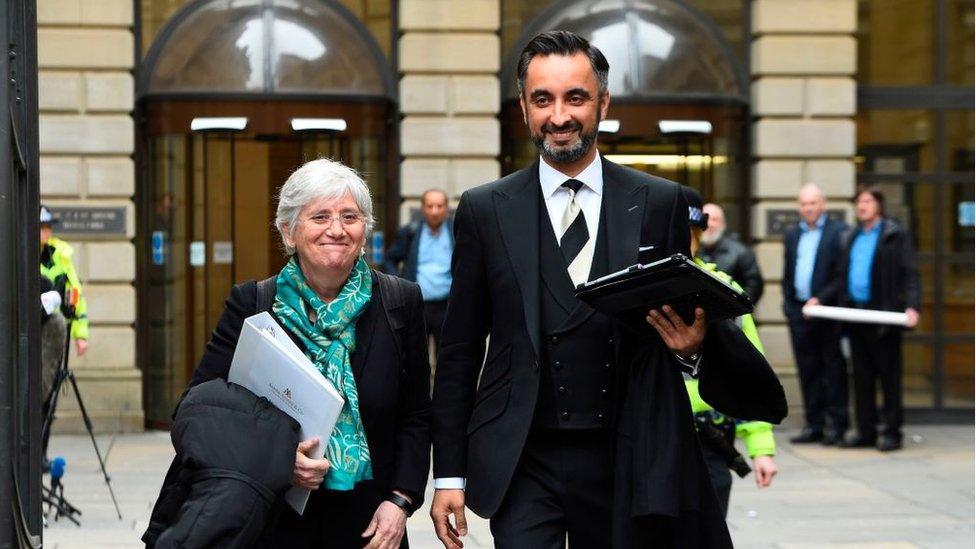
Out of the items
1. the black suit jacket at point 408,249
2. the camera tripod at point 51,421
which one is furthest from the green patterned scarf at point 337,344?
the black suit jacket at point 408,249

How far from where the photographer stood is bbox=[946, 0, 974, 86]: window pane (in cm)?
1418

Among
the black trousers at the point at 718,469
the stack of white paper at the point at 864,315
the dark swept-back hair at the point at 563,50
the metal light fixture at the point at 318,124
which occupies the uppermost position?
the metal light fixture at the point at 318,124

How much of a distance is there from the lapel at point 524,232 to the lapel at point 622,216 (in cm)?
19

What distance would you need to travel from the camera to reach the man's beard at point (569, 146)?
4234 millimetres

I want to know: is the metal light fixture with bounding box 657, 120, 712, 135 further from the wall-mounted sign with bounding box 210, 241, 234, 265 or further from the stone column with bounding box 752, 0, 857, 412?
the wall-mounted sign with bounding box 210, 241, 234, 265

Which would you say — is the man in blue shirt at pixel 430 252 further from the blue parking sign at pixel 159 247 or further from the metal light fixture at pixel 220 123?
the blue parking sign at pixel 159 247

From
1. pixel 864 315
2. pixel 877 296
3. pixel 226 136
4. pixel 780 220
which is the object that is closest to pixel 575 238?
pixel 864 315

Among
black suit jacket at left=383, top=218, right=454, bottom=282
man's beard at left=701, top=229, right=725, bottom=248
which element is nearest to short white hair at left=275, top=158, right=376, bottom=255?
man's beard at left=701, top=229, right=725, bottom=248

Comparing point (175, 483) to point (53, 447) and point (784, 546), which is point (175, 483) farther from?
point (53, 447)

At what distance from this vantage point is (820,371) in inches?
520

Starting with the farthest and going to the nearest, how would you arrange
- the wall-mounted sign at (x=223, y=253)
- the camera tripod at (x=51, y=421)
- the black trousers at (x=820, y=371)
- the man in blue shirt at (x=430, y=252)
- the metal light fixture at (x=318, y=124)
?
the wall-mounted sign at (x=223, y=253), the metal light fixture at (x=318, y=124), the man in blue shirt at (x=430, y=252), the black trousers at (x=820, y=371), the camera tripod at (x=51, y=421)

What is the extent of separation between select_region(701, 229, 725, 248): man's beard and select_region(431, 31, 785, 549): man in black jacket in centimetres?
675

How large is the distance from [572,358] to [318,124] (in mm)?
9682

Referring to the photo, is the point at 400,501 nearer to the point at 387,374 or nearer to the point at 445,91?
the point at 387,374
